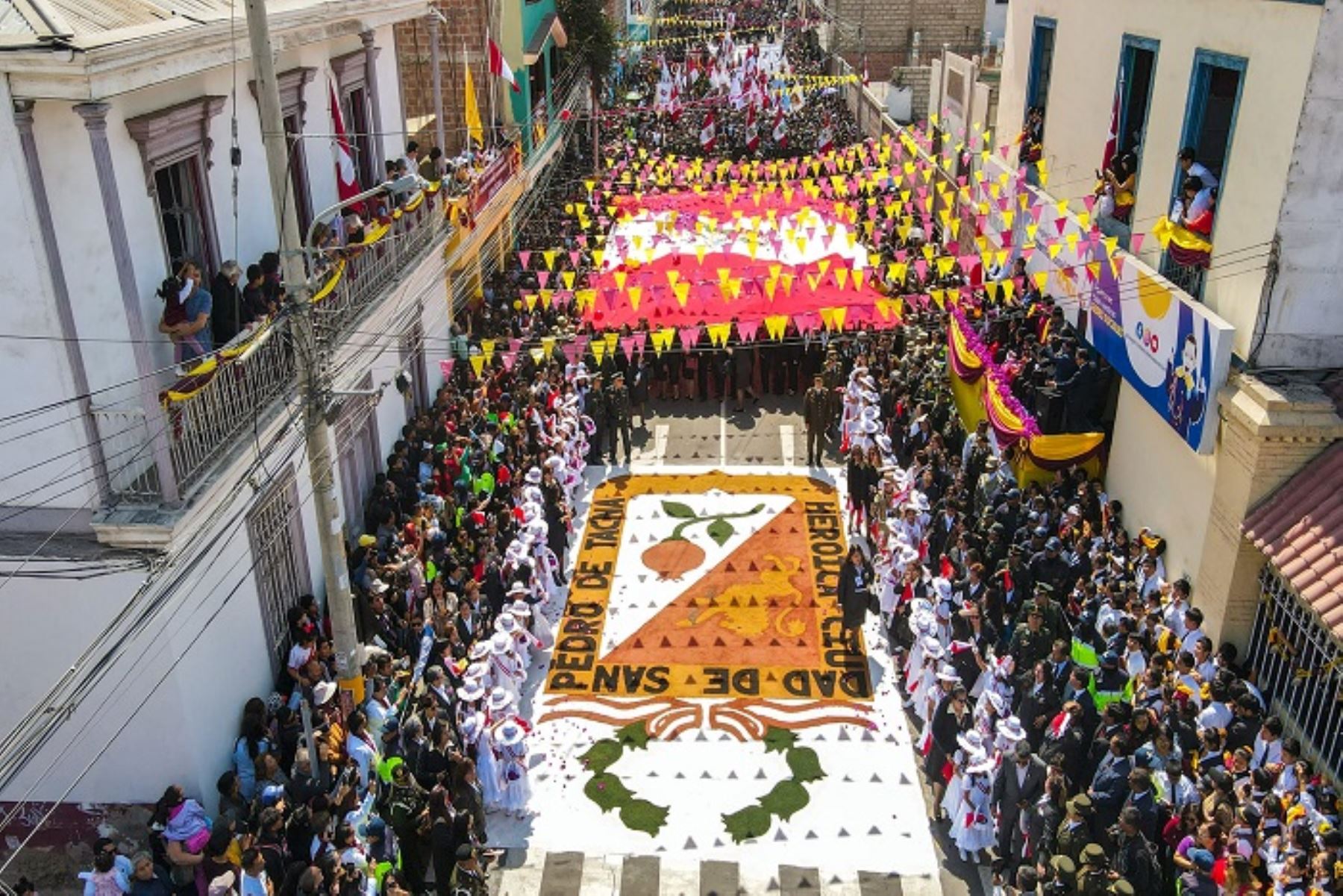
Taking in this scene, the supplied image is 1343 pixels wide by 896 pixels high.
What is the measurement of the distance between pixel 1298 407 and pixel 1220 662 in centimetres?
256

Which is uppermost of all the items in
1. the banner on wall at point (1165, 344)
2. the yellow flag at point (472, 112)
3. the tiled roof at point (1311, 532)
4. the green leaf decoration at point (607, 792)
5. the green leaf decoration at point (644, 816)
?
the yellow flag at point (472, 112)

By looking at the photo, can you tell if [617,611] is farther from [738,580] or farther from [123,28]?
[123,28]

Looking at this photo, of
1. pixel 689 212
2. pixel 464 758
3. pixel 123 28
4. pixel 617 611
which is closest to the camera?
pixel 123 28

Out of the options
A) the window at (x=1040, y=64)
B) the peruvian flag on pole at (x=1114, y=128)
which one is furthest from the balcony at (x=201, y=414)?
the window at (x=1040, y=64)

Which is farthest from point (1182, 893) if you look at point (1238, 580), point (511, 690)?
point (511, 690)

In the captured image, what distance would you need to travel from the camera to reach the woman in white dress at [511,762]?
36.6 feet

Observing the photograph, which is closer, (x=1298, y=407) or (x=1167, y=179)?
(x=1298, y=407)

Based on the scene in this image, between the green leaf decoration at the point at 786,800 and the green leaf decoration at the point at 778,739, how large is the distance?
1.79 ft

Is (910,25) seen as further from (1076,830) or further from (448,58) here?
(1076,830)

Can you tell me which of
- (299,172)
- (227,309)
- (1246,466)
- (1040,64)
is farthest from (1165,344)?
(299,172)

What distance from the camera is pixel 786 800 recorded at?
37.9 feet

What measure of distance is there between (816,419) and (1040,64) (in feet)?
22.3

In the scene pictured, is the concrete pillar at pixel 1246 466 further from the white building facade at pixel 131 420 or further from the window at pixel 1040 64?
the white building facade at pixel 131 420

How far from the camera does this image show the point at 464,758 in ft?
34.0
